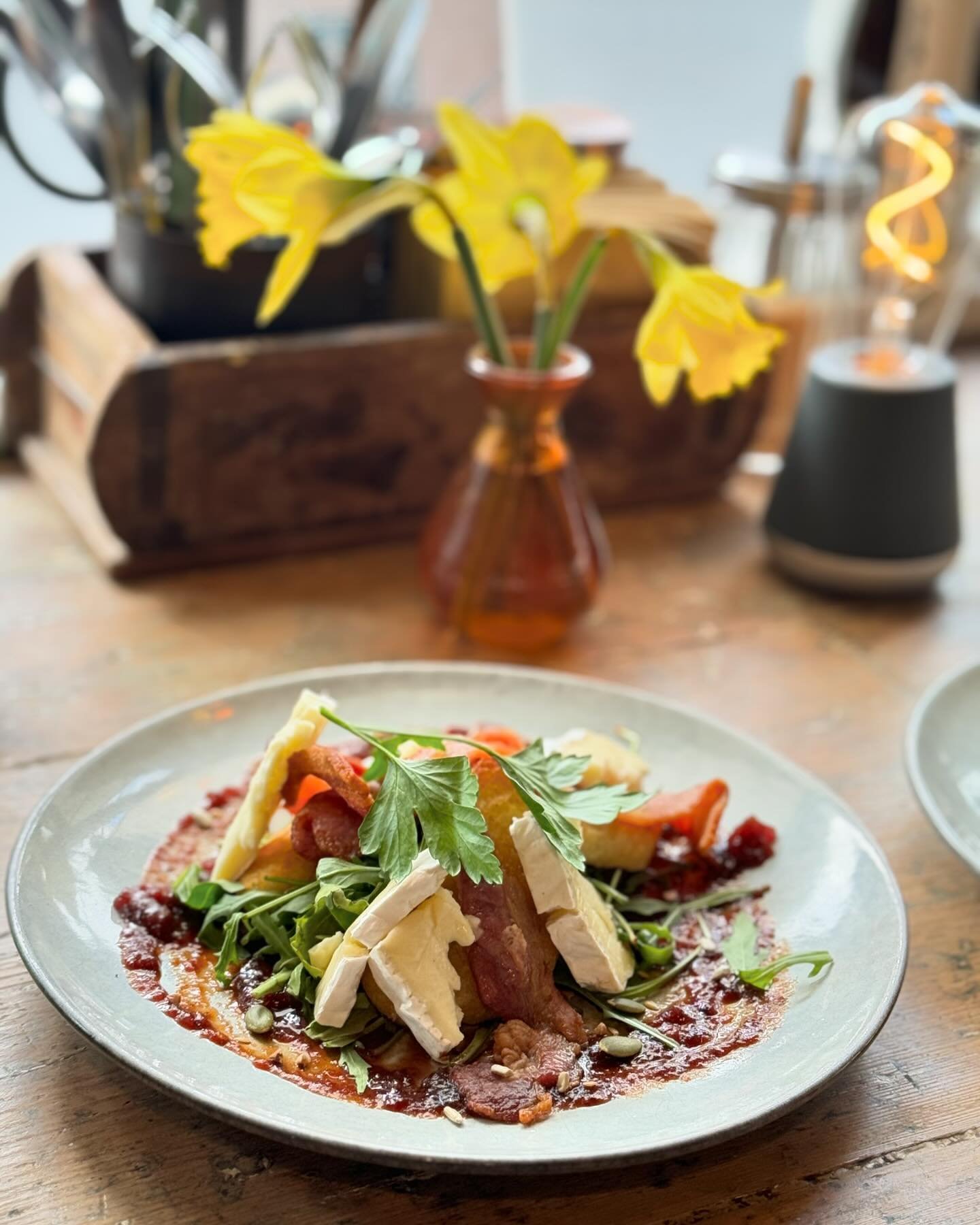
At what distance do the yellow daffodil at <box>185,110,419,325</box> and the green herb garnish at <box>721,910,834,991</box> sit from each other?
1.67ft

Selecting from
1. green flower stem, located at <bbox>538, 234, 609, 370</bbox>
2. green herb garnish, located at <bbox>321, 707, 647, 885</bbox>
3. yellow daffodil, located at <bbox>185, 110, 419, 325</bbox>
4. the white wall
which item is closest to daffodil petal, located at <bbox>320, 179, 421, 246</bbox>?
yellow daffodil, located at <bbox>185, 110, 419, 325</bbox>

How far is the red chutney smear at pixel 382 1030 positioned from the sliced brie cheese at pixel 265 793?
36 millimetres

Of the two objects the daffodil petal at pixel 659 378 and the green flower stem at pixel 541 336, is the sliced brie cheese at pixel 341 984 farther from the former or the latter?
the green flower stem at pixel 541 336

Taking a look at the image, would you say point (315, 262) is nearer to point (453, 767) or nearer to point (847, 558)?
point (847, 558)

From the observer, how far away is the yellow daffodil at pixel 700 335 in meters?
0.94

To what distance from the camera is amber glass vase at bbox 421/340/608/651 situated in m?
1.12

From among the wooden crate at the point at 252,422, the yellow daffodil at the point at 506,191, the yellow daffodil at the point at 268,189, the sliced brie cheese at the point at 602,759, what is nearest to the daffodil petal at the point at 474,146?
the yellow daffodil at the point at 506,191

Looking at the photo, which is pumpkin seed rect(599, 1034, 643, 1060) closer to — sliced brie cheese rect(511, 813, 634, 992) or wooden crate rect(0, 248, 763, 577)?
sliced brie cheese rect(511, 813, 634, 992)

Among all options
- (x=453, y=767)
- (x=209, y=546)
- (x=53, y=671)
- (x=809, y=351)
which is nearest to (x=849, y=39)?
(x=809, y=351)

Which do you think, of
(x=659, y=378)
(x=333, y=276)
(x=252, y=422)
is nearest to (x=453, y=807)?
(x=659, y=378)

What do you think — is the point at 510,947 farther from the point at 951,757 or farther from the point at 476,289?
the point at 476,289

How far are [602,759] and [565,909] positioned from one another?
14 cm

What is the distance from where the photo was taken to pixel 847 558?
1.27m

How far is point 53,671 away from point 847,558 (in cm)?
68
